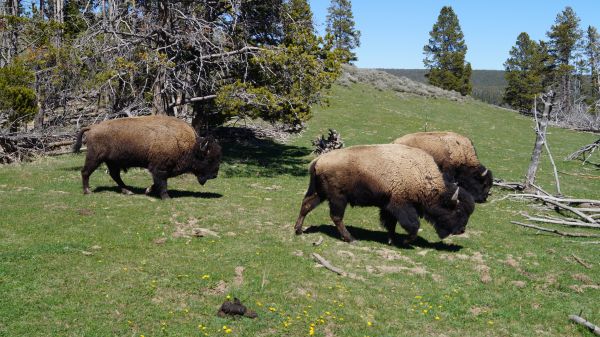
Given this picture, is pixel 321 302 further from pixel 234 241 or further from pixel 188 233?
pixel 188 233

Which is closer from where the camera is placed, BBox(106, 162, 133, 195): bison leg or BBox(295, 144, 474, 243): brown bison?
BBox(295, 144, 474, 243): brown bison

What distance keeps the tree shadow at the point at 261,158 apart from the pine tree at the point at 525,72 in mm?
50993

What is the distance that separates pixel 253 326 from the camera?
7.09 m

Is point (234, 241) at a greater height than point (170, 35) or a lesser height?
lesser

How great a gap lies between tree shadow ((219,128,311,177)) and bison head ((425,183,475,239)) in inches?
370

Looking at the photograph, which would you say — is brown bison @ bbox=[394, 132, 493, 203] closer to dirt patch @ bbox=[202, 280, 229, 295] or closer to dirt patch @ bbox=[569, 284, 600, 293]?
dirt patch @ bbox=[569, 284, 600, 293]

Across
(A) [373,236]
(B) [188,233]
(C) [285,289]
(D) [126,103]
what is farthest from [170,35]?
(C) [285,289]

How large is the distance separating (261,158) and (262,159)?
0.31 m

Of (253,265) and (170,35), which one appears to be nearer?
(253,265)

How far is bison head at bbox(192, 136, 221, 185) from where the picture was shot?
14.4 meters

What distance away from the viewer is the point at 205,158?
47.7ft

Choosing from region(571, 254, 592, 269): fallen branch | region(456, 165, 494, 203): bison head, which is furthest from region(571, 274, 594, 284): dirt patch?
region(456, 165, 494, 203): bison head

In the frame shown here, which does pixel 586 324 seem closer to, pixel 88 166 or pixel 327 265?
pixel 327 265

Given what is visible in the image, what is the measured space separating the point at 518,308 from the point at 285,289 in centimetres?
383
